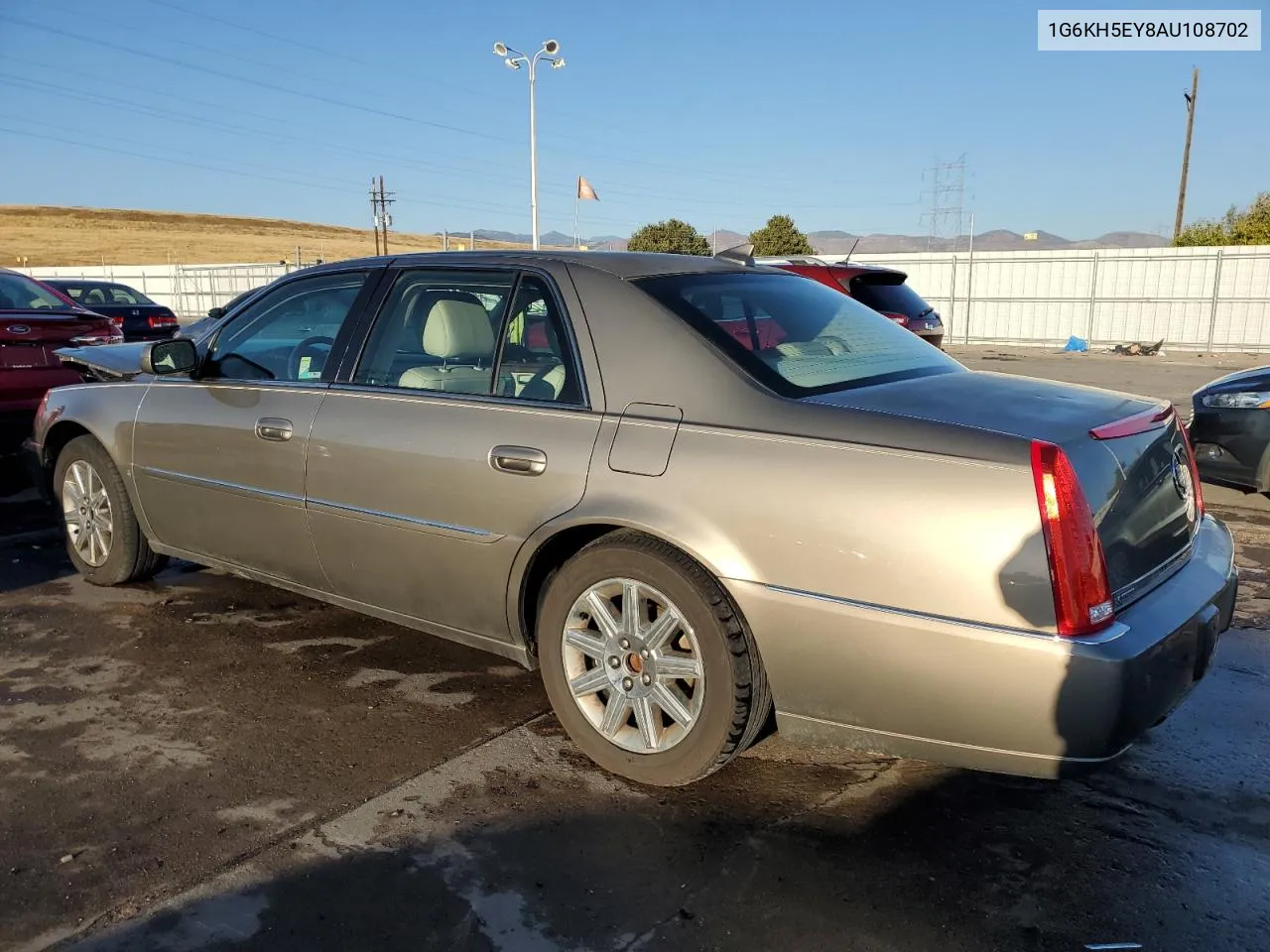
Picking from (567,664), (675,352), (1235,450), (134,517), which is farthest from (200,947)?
(1235,450)

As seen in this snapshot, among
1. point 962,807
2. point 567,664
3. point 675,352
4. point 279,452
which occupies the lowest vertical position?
point 962,807

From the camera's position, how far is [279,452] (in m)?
3.96

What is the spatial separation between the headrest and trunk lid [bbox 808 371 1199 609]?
1.32 metres

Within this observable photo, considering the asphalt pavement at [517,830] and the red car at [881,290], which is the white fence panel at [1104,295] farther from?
the asphalt pavement at [517,830]

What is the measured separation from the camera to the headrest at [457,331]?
3.62 meters

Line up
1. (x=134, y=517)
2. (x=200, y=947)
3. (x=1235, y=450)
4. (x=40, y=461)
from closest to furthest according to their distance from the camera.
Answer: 1. (x=200, y=947)
2. (x=134, y=517)
3. (x=40, y=461)
4. (x=1235, y=450)

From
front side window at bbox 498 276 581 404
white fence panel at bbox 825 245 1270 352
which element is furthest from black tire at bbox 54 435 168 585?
white fence panel at bbox 825 245 1270 352

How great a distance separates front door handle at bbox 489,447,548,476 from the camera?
3.19 m

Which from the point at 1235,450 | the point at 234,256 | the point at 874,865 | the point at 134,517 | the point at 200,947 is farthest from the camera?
the point at 234,256

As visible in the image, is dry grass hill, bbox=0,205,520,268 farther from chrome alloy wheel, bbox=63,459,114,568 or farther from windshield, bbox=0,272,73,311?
chrome alloy wheel, bbox=63,459,114,568

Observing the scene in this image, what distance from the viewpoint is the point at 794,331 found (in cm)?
346

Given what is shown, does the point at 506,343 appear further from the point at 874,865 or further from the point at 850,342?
the point at 874,865

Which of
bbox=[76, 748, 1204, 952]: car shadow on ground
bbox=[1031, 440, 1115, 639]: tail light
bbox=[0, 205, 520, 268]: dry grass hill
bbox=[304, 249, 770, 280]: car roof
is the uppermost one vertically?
bbox=[0, 205, 520, 268]: dry grass hill

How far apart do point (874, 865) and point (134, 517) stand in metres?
3.81
